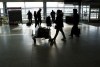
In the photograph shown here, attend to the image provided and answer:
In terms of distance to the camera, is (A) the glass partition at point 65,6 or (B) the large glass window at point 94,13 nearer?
(B) the large glass window at point 94,13

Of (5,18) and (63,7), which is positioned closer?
(5,18)

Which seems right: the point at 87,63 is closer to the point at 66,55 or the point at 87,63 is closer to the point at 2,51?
the point at 66,55

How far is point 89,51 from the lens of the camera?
7.70 m

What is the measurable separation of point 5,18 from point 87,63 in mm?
16117

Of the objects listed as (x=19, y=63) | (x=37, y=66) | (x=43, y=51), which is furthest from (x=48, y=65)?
(x=43, y=51)

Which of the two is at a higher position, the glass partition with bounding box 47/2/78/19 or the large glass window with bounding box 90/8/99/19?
the glass partition with bounding box 47/2/78/19

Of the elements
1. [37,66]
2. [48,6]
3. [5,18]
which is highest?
[48,6]

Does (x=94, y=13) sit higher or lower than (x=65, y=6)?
lower

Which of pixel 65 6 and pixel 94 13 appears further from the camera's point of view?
pixel 65 6

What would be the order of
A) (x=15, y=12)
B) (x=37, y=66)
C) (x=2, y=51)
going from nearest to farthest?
(x=37, y=66)
(x=2, y=51)
(x=15, y=12)

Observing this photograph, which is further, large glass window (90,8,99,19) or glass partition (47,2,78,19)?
glass partition (47,2,78,19)

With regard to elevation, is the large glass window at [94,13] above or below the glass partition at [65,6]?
below

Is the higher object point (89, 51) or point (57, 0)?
point (57, 0)

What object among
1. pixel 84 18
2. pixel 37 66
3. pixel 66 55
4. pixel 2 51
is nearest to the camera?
pixel 37 66
